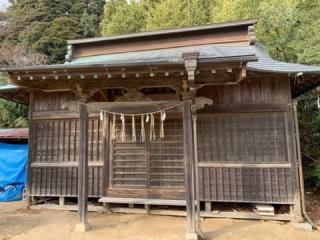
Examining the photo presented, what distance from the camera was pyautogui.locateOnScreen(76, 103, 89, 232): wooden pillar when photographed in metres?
5.55

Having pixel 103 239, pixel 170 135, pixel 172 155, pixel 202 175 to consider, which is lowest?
pixel 103 239

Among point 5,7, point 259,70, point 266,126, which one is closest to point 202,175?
point 266,126

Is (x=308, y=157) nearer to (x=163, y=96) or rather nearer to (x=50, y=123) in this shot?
(x=163, y=96)

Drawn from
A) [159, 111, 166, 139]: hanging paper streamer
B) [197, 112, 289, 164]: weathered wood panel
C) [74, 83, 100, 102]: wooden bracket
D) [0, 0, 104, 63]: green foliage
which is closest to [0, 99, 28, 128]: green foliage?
[0, 0, 104, 63]: green foliage

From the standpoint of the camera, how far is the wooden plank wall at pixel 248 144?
20.7 ft

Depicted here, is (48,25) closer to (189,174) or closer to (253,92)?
(253,92)

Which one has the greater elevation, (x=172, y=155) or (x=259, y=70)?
(x=259, y=70)

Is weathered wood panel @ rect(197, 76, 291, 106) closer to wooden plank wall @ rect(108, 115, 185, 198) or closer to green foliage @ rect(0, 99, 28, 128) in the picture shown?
wooden plank wall @ rect(108, 115, 185, 198)

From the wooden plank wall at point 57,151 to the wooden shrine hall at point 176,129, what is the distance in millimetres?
27

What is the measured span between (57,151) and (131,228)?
3.18 m

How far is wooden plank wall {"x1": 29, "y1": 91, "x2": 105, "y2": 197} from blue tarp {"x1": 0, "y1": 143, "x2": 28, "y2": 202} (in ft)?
6.73

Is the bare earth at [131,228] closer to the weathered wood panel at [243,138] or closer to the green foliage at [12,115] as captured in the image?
the weathered wood panel at [243,138]

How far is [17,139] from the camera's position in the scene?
9.99 m

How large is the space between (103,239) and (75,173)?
278 cm
